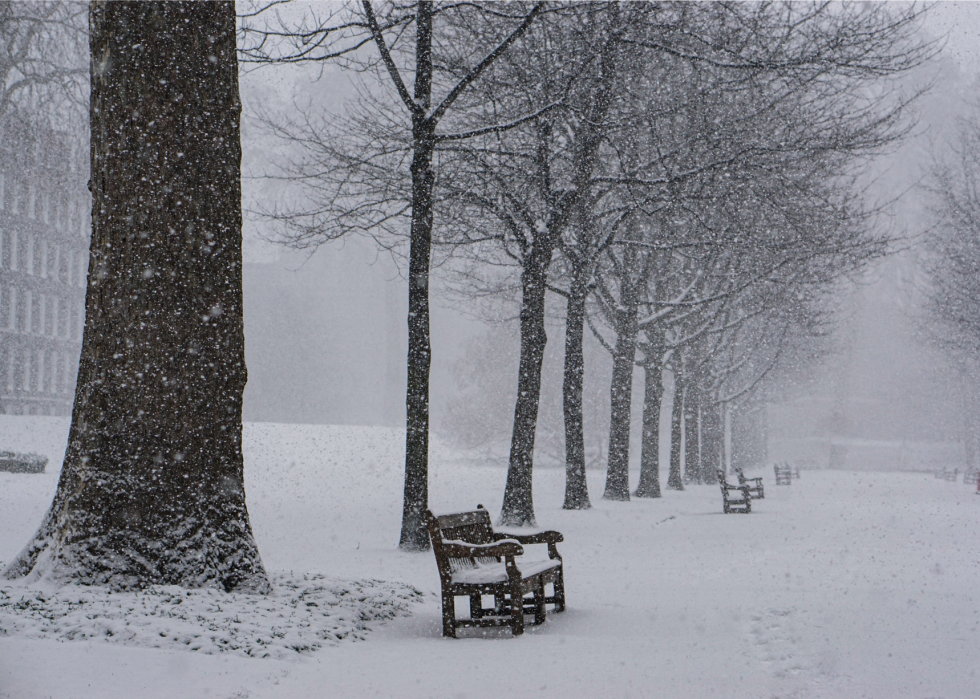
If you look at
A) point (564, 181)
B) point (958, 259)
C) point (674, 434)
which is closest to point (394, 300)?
point (674, 434)

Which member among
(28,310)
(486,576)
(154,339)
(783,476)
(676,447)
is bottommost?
(783,476)

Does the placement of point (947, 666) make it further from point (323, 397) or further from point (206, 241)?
point (323, 397)

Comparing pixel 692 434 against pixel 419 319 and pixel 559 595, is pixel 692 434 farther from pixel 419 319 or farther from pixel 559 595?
pixel 559 595

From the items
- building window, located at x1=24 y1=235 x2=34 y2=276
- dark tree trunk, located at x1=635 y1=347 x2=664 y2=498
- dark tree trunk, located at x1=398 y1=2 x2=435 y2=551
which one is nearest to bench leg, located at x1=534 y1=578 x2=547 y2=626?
dark tree trunk, located at x1=398 y1=2 x2=435 y2=551

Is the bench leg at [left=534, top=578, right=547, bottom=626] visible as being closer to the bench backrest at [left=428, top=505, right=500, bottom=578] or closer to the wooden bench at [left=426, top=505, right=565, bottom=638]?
the wooden bench at [left=426, top=505, right=565, bottom=638]

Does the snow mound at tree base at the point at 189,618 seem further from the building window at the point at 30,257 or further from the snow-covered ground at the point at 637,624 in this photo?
the building window at the point at 30,257

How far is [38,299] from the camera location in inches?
1503

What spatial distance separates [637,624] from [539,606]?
30.3 inches

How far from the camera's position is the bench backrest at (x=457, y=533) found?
24.0 feet

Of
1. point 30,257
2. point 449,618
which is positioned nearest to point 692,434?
point 30,257

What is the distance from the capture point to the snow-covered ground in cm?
528

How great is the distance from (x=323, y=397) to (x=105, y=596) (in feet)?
164

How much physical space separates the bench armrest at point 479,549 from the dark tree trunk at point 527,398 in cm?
836

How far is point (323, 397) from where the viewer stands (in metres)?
55.8
